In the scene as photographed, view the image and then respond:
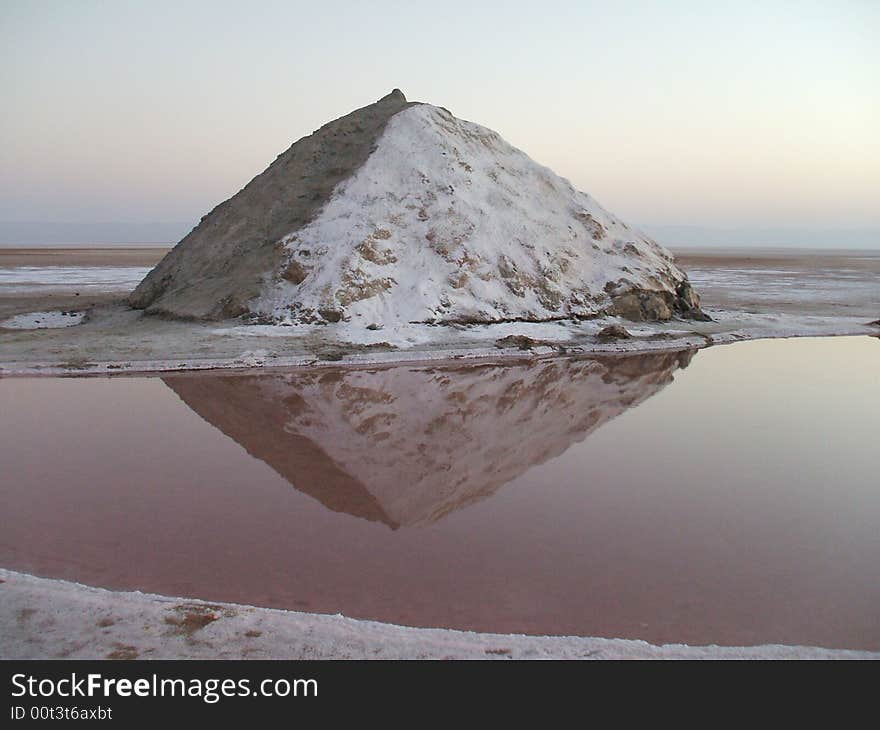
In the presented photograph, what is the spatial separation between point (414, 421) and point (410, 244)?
7.93 m

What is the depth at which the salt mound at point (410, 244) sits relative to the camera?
15.7 metres

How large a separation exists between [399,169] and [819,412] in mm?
11441

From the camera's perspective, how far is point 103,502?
6441 mm

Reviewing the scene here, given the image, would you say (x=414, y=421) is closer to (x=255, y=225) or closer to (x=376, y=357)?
(x=376, y=357)

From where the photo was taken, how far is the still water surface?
481 centimetres

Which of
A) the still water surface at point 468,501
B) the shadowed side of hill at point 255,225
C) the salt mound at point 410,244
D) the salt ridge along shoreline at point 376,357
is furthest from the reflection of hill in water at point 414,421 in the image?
the shadowed side of hill at point 255,225

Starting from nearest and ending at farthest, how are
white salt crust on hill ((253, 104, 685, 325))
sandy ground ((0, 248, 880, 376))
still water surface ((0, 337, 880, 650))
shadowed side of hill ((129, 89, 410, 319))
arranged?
still water surface ((0, 337, 880, 650)), sandy ground ((0, 248, 880, 376)), white salt crust on hill ((253, 104, 685, 325)), shadowed side of hill ((129, 89, 410, 319))

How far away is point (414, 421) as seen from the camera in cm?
940

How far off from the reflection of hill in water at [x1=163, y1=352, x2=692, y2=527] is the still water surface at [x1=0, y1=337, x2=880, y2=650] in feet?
0.15

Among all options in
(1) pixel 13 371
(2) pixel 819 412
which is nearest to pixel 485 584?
(2) pixel 819 412

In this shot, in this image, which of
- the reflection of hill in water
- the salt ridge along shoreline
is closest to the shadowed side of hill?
the salt ridge along shoreline

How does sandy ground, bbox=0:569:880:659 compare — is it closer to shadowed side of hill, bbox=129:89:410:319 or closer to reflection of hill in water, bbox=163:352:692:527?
reflection of hill in water, bbox=163:352:692:527

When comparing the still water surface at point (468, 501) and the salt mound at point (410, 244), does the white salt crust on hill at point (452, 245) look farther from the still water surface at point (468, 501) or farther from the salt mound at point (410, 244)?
the still water surface at point (468, 501)

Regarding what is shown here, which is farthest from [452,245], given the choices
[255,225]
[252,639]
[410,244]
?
[252,639]
